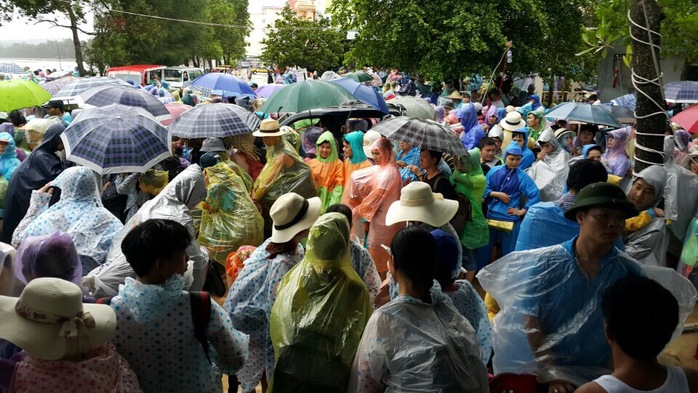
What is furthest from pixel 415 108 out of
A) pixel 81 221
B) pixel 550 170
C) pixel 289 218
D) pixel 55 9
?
pixel 55 9

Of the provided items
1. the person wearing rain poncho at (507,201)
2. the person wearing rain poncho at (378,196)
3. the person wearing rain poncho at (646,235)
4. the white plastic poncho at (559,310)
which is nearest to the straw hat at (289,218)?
the white plastic poncho at (559,310)

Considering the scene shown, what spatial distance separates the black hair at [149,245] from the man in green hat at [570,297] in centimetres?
158

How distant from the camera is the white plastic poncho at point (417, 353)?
7.97 feet

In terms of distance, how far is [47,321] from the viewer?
7.47ft

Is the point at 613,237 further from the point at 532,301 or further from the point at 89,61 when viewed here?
the point at 89,61

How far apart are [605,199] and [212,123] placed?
5.00 meters

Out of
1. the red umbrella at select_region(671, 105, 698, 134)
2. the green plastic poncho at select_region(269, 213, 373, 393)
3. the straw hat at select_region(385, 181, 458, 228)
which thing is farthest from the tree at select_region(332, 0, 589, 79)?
the green plastic poncho at select_region(269, 213, 373, 393)

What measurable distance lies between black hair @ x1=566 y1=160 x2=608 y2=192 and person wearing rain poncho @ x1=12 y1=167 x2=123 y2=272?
3155mm

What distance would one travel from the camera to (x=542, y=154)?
7574 mm

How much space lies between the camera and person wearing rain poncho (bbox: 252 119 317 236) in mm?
6652

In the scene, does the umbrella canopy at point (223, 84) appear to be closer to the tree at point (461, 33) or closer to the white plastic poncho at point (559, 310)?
the tree at point (461, 33)

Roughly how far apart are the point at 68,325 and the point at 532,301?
6.57 ft

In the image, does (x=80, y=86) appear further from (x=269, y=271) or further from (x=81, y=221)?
(x=269, y=271)

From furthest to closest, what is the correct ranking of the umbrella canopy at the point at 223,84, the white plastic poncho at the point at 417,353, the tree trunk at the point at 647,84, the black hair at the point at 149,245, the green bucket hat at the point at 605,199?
1. the umbrella canopy at the point at 223,84
2. the tree trunk at the point at 647,84
3. the green bucket hat at the point at 605,199
4. the black hair at the point at 149,245
5. the white plastic poncho at the point at 417,353
